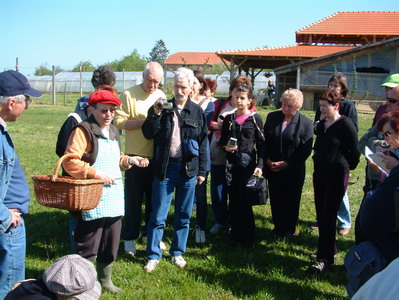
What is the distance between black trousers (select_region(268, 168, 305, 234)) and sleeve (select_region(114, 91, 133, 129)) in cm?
195

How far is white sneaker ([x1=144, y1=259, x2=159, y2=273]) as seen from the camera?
448cm

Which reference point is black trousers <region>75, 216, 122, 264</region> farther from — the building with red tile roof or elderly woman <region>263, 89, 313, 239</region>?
the building with red tile roof

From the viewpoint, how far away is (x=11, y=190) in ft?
9.70

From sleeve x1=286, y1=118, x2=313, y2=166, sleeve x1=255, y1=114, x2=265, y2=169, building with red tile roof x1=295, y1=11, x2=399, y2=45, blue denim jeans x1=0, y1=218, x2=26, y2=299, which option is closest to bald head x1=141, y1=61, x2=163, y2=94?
sleeve x1=255, y1=114, x2=265, y2=169

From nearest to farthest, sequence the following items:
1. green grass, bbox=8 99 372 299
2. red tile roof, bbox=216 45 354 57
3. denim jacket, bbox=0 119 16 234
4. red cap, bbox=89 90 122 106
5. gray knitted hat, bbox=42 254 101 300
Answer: gray knitted hat, bbox=42 254 101 300 < denim jacket, bbox=0 119 16 234 < red cap, bbox=89 90 122 106 < green grass, bbox=8 99 372 299 < red tile roof, bbox=216 45 354 57

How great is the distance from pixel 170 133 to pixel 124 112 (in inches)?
27.0

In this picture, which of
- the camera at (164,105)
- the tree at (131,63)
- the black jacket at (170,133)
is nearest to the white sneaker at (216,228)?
the black jacket at (170,133)

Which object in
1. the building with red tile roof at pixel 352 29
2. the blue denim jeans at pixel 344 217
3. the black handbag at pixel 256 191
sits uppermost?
the building with red tile roof at pixel 352 29

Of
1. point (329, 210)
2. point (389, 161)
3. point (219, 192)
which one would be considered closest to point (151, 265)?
point (219, 192)

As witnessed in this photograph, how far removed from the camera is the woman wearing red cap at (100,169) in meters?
3.51

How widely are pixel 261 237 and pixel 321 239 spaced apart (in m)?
1.15

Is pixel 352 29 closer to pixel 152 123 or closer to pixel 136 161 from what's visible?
pixel 152 123

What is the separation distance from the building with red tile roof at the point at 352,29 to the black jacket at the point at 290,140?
2891cm

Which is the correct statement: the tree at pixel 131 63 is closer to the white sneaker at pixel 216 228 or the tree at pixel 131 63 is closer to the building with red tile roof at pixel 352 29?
the building with red tile roof at pixel 352 29
